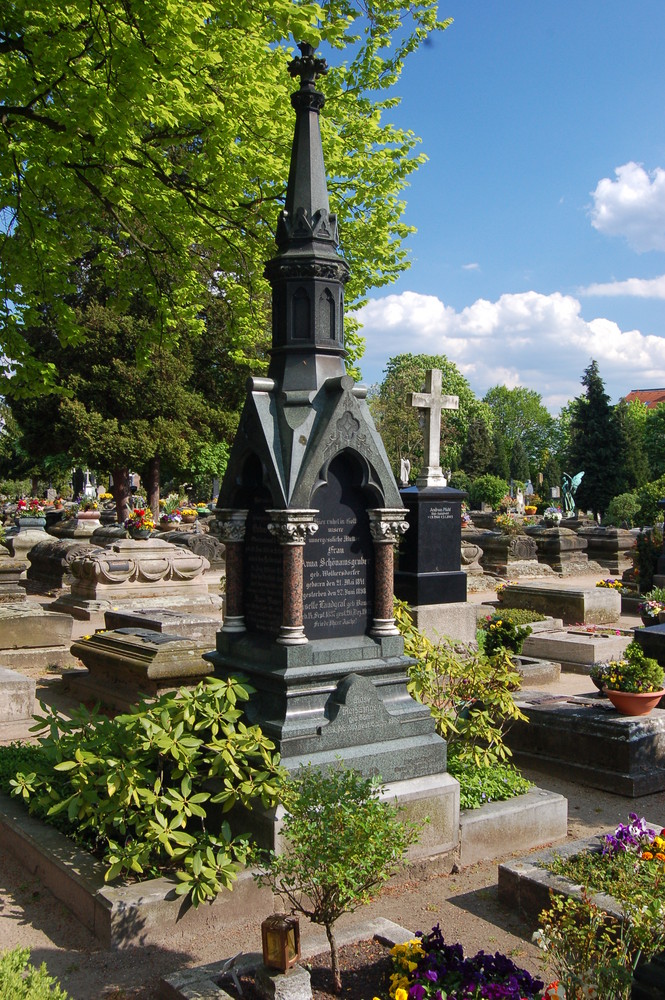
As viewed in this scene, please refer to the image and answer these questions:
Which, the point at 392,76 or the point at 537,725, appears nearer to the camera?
the point at 537,725

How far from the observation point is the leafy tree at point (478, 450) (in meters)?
74.1

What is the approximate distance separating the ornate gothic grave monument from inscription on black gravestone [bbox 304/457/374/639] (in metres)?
0.01

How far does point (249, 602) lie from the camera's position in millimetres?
6066

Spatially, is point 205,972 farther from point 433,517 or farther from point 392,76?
point 392,76

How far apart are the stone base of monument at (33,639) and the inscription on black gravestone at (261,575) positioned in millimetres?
6992

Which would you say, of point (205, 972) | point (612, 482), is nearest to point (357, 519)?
point (205, 972)

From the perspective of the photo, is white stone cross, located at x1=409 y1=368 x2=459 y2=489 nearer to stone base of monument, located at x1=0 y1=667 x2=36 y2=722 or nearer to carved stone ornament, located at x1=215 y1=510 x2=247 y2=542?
stone base of monument, located at x1=0 y1=667 x2=36 y2=722

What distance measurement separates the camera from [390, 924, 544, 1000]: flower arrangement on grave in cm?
325

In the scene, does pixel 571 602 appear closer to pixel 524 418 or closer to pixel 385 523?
pixel 385 523

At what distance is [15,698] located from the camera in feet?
27.2

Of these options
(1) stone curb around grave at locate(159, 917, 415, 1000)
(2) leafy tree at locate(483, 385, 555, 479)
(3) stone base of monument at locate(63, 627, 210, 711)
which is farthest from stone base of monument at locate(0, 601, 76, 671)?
(2) leafy tree at locate(483, 385, 555, 479)

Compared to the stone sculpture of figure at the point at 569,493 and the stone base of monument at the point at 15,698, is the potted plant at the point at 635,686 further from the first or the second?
the stone sculpture of figure at the point at 569,493

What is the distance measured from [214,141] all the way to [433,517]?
19.1 feet

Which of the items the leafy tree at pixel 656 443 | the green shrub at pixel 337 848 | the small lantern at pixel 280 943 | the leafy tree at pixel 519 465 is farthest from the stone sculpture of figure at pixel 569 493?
the leafy tree at pixel 519 465
